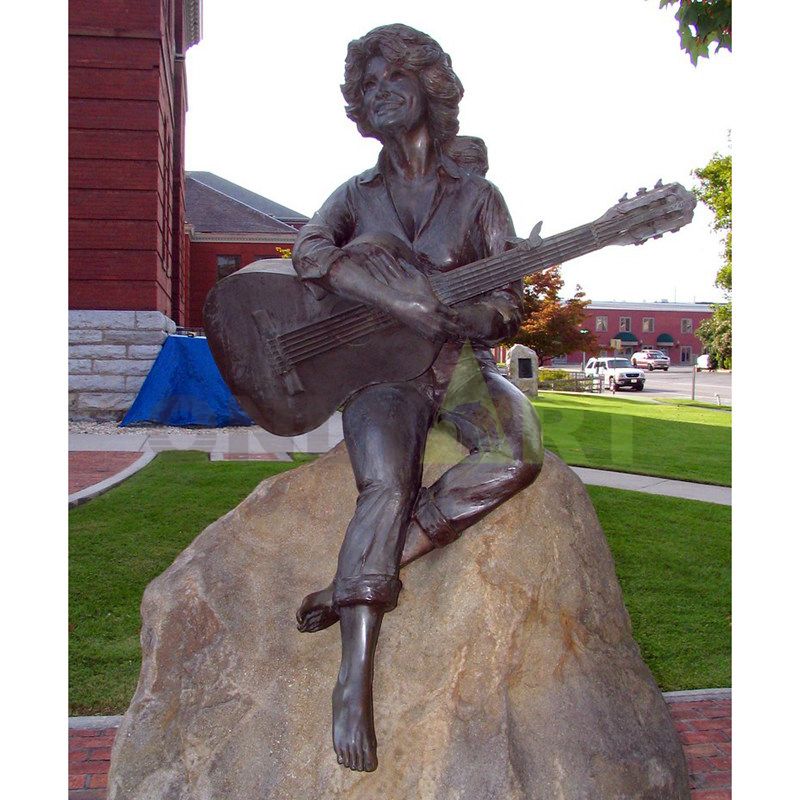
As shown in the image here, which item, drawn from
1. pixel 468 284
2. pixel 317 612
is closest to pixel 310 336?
pixel 468 284

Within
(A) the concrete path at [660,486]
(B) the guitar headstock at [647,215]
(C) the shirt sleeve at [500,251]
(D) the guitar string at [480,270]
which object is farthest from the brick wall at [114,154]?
(B) the guitar headstock at [647,215]

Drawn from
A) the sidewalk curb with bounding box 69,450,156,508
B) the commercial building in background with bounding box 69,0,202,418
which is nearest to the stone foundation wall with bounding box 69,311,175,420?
the commercial building in background with bounding box 69,0,202,418

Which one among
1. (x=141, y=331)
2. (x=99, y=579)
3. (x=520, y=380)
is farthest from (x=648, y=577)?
(x=520, y=380)

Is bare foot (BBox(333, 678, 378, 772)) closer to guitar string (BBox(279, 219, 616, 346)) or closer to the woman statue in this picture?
the woman statue

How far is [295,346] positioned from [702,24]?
3.66m

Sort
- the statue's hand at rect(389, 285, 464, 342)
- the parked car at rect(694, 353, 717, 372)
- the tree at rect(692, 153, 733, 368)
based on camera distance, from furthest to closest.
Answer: the parked car at rect(694, 353, 717, 372) < the tree at rect(692, 153, 733, 368) < the statue's hand at rect(389, 285, 464, 342)

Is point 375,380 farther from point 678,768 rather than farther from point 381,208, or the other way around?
point 678,768

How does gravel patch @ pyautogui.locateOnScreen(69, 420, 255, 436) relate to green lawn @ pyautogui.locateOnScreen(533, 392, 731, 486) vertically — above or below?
above

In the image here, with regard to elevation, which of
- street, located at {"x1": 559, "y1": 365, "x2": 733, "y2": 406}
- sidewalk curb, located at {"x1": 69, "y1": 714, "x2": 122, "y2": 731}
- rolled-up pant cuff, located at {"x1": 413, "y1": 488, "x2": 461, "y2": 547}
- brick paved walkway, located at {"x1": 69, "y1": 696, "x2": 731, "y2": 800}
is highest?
street, located at {"x1": 559, "y1": 365, "x2": 733, "y2": 406}

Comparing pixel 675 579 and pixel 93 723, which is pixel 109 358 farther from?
pixel 93 723

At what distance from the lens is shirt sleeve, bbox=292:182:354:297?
2.87 m

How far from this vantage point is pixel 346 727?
8.33ft

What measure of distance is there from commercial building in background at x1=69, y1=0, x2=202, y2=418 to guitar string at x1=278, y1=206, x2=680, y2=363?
9.67 metres

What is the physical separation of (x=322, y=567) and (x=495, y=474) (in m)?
0.77
